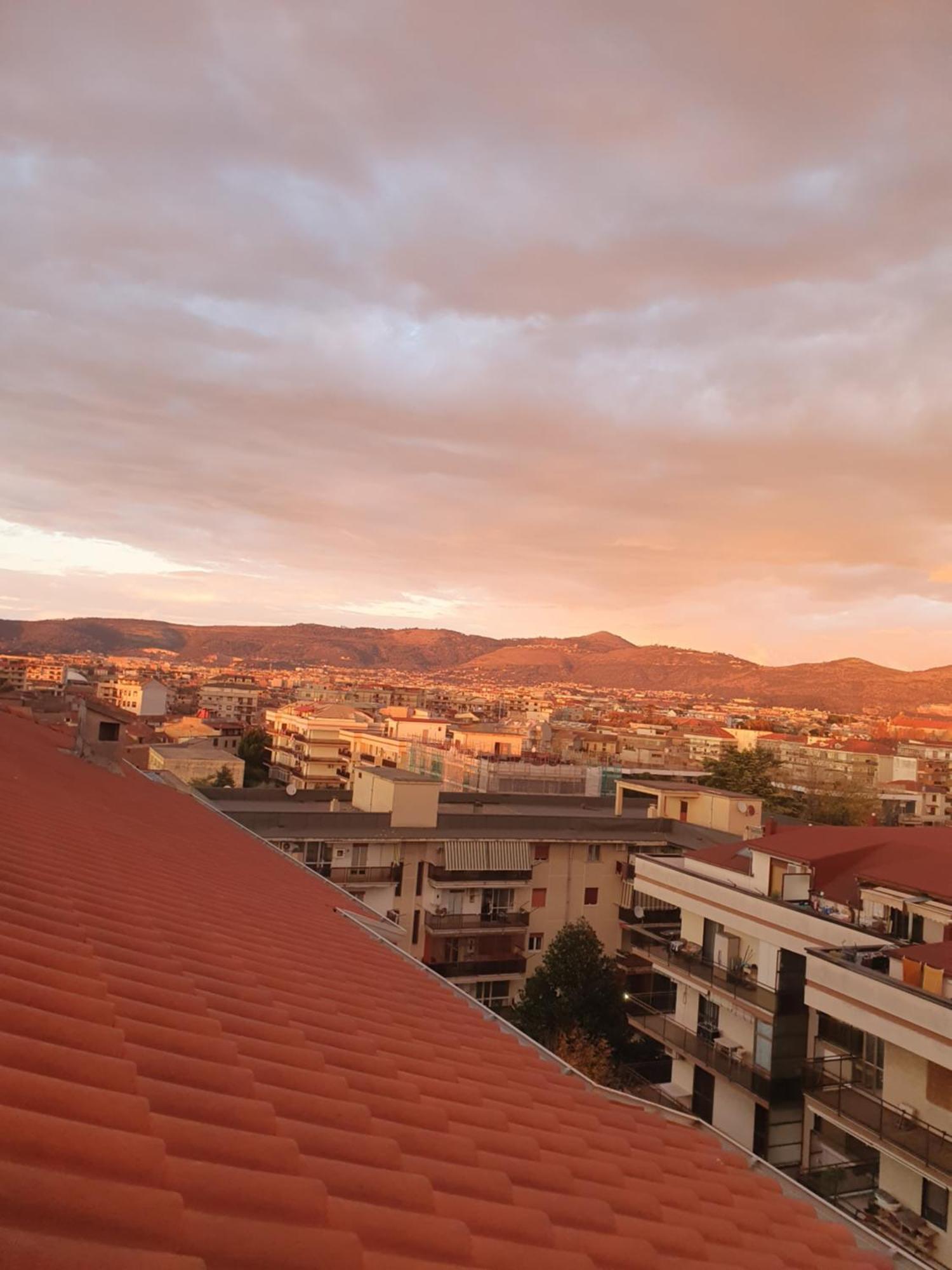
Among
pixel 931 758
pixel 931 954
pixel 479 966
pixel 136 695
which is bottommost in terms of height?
pixel 479 966

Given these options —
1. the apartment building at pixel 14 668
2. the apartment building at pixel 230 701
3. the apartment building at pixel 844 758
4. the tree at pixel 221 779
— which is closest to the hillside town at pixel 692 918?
the tree at pixel 221 779

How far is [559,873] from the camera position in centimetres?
2509

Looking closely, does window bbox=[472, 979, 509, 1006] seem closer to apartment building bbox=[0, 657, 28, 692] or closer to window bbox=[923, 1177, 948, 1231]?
window bbox=[923, 1177, 948, 1231]

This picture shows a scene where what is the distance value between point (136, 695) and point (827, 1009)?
320 feet

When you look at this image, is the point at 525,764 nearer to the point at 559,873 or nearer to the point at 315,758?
the point at 559,873

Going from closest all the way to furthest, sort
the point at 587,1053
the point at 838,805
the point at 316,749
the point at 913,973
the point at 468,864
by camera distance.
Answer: the point at 913,973
the point at 587,1053
the point at 468,864
the point at 838,805
the point at 316,749

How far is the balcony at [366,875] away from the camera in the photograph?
22.0 metres

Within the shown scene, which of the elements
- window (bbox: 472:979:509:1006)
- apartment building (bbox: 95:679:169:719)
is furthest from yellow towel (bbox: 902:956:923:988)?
apartment building (bbox: 95:679:169:719)

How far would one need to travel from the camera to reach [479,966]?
24000 millimetres

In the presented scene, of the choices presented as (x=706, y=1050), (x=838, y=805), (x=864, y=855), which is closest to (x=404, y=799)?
(x=706, y=1050)

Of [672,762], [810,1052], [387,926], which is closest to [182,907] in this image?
[387,926]

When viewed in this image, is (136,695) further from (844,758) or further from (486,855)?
(486,855)

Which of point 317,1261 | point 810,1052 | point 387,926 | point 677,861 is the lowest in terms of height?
point 810,1052

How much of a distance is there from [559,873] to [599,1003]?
5.18 m
